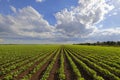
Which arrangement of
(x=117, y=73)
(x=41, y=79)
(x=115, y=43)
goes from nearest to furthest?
1. (x=41, y=79)
2. (x=117, y=73)
3. (x=115, y=43)

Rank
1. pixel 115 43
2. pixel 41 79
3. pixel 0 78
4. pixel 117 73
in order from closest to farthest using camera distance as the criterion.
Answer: pixel 41 79 < pixel 0 78 < pixel 117 73 < pixel 115 43

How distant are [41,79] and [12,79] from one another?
2.59m

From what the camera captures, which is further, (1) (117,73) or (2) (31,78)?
(1) (117,73)

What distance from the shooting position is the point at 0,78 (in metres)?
15.0

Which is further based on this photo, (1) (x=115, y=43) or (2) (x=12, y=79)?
(1) (x=115, y=43)

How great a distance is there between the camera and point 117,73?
54.4 ft

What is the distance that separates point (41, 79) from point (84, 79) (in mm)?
3616

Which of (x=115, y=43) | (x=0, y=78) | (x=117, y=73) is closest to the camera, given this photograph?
(x=0, y=78)

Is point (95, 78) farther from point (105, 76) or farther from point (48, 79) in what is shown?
point (48, 79)

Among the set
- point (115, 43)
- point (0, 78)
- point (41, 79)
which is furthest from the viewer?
point (115, 43)

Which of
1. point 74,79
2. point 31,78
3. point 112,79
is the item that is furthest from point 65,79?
point 112,79

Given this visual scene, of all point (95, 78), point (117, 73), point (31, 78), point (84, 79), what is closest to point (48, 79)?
point (31, 78)

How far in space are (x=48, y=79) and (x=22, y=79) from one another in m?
2.16

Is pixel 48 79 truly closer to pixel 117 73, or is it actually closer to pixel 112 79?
pixel 112 79
